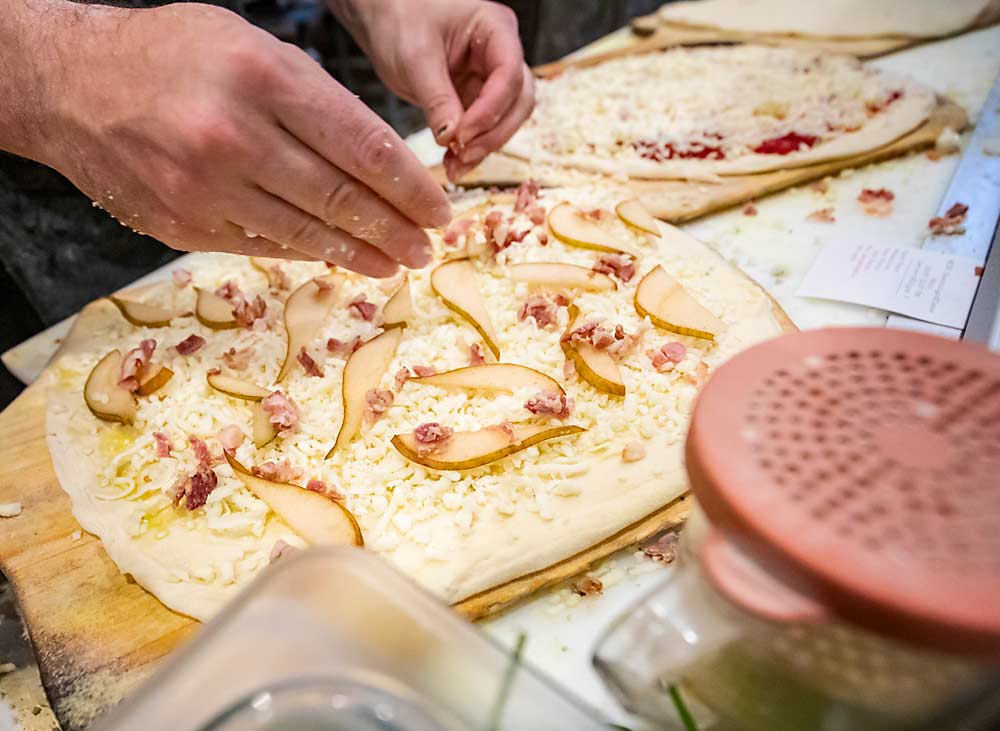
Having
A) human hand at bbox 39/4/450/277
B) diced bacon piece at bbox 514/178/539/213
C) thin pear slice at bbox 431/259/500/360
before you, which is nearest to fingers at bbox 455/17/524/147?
diced bacon piece at bbox 514/178/539/213

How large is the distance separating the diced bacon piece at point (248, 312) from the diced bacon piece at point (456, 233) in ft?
1.60

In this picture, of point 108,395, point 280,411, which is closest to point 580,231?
point 280,411

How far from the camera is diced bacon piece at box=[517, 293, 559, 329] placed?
1.52 meters

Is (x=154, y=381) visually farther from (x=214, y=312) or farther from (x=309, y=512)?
(x=309, y=512)

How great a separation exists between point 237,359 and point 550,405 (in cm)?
68

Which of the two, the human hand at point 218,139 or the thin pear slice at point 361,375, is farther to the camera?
the thin pear slice at point 361,375

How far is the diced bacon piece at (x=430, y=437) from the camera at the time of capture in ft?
4.01

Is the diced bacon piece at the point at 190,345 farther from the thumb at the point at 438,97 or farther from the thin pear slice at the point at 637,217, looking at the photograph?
the thin pear slice at the point at 637,217

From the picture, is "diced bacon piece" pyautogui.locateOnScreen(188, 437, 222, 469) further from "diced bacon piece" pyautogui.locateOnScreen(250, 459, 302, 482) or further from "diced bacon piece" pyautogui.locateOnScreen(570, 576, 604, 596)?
"diced bacon piece" pyautogui.locateOnScreen(570, 576, 604, 596)

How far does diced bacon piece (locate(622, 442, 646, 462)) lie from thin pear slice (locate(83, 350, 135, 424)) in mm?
951

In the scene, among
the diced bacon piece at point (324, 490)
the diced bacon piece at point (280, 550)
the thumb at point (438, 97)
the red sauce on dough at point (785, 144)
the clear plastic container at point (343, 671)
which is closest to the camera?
the clear plastic container at point (343, 671)

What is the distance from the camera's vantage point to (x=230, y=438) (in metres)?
1.33

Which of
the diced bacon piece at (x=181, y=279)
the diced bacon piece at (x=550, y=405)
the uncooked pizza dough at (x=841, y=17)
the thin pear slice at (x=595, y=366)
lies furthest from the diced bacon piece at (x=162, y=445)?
the uncooked pizza dough at (x=841, y=17)

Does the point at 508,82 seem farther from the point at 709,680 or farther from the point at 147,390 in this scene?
the point at 709,680
